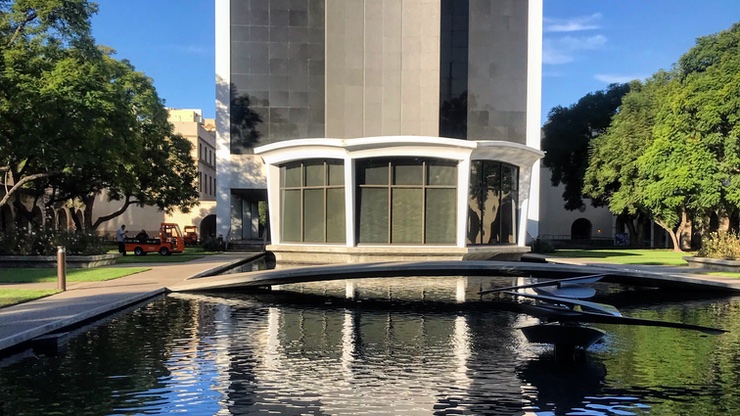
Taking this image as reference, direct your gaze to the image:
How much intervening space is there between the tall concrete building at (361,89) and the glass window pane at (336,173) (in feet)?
1.93

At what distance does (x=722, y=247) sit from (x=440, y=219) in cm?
1394

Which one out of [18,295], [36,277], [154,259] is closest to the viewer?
[18,295]

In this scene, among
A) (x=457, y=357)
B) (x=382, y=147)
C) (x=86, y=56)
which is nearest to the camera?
(x=457, y=357)

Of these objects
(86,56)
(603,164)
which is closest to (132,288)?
(86,56)

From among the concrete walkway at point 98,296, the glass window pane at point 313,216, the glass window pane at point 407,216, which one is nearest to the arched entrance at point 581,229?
the glass window pane at point 407,216

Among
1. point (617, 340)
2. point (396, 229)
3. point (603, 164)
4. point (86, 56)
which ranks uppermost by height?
point (86, 56)

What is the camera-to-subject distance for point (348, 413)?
7203 millimetres

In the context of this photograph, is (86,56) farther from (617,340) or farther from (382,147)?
(617,340)

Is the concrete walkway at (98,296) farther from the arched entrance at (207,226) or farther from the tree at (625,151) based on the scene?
the arched entrance at (207,226)

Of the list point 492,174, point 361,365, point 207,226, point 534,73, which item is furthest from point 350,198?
point 207,226

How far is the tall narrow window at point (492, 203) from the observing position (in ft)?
89.9

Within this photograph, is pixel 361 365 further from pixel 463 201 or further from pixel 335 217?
pixel 335 217

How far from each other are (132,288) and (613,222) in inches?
2601

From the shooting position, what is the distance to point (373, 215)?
26828 millimetres
